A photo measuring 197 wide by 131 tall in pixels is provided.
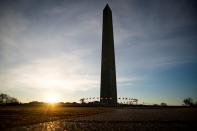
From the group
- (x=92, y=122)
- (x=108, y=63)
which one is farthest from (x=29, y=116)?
(x=108, y=63)

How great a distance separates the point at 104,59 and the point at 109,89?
13.3 feet

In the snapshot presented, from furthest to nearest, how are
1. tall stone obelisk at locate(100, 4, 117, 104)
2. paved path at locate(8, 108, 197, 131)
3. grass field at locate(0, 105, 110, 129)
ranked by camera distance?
tall stone obelisk at locate(100, 4, 117, 104)
grass field at locate(0, 105, 110, 129)
paved path at locate(8, 108, 197, 131)

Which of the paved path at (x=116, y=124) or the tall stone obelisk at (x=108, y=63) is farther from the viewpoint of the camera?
the tall stone obelisk at (x=108, y=63)

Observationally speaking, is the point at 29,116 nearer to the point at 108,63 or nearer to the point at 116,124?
the point at 116,124

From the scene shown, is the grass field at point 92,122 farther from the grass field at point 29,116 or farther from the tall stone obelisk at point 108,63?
the tall stone obelisk at point 108,63

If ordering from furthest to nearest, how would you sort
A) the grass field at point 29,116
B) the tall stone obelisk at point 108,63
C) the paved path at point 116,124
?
the tall stone obelisk at point 108,63 < the grass field at point 29,116 < the paved path at point 116,124

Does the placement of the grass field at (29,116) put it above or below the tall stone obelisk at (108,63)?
below

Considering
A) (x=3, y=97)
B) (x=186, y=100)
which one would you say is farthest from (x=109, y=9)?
(x=186, y=100)

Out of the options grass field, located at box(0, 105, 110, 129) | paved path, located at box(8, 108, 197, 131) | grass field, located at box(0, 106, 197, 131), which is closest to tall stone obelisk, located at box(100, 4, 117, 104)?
grass field, located at box(0, 105, 110, 129)

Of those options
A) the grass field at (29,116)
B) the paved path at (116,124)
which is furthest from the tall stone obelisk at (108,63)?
the paved path at (116,124)

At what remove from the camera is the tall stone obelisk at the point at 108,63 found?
29609 millimetres

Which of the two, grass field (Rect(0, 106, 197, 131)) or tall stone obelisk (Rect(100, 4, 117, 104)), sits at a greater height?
tall stone obelisk (Rect(100, 4, 117, 104))

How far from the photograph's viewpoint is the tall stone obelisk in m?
29.6

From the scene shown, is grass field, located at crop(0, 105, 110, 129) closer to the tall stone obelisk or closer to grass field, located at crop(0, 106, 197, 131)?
grass field, located at crop(0, 106, 197, 131)
